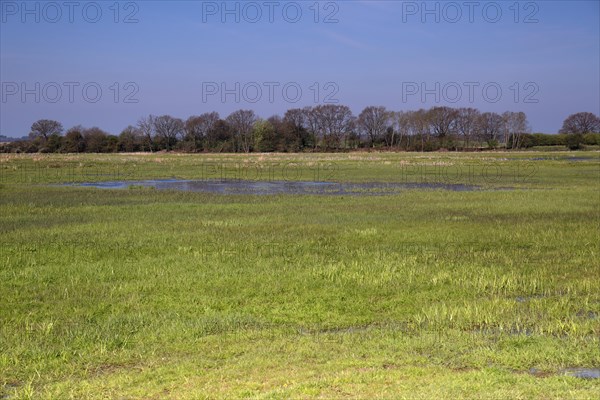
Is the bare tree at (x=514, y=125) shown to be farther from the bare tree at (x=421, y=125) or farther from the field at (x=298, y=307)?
the field at (x=298, y=307)

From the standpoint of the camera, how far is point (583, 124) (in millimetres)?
181750

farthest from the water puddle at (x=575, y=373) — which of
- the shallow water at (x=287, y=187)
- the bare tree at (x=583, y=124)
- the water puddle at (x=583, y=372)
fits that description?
the bare tree at (x=583, y=124)

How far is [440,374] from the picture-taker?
7.85 metres

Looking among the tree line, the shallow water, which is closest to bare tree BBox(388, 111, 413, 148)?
the tree line

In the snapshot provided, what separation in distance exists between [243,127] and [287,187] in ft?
376

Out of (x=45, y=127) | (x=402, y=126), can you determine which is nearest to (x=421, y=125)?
(x=402, y=126)

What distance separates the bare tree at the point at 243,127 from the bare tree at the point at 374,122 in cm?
2862

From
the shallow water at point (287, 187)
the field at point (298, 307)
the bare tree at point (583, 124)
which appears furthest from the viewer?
the bare tree at point (583, 124)

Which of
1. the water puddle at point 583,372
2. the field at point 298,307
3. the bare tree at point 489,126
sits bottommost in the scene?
the water puddle at point 583,372

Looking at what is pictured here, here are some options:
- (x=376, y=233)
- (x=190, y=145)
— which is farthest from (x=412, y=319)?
(x=190, y=145)

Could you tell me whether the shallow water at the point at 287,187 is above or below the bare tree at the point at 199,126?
below

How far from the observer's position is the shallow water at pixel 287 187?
38562mm

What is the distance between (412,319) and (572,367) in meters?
3.09

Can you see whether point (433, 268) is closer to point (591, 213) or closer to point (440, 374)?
point (440, 374)
